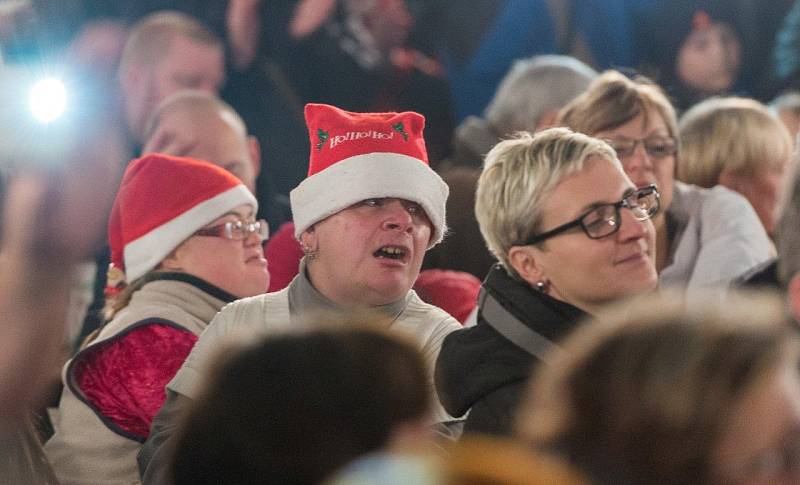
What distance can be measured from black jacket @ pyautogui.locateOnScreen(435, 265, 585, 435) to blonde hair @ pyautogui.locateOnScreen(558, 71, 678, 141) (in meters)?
1.27

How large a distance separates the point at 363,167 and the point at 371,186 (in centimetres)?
6

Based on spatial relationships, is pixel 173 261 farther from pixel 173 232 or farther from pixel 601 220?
pixel 601 220

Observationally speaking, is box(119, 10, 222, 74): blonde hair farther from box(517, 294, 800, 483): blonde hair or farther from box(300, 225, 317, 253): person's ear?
box(517, 294, 800, 483): blonde hair

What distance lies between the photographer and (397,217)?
10.9 ft

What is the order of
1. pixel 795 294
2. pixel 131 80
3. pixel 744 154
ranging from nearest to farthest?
pixel 795 294 → pixel 744 154 → pixel 131 80

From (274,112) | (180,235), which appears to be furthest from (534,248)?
(274,112)

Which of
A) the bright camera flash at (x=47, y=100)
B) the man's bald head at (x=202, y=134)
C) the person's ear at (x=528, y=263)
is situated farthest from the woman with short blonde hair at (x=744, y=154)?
the bright camera flash at (x=47, y=100)

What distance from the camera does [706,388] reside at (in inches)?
65.7

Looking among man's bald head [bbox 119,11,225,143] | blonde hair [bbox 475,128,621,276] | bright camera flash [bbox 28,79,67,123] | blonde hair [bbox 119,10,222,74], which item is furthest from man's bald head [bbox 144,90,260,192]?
bright camera flash [bbox 28,79,67,123]

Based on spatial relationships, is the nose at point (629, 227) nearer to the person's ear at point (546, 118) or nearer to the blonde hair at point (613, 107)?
the blonde hair at point (613, 107)

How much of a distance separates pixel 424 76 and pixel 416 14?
48 cm

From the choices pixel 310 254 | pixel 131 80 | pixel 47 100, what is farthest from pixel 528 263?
pixel 131 80

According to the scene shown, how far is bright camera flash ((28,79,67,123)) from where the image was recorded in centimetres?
186

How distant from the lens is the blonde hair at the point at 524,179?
3.21 meters
